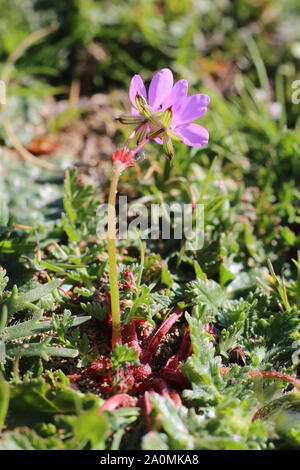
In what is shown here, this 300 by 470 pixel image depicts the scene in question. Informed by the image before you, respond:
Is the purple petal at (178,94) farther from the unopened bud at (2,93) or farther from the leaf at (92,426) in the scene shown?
the unopened bud at (2,93)

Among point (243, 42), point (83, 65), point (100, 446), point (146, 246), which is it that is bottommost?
point (100, 446)

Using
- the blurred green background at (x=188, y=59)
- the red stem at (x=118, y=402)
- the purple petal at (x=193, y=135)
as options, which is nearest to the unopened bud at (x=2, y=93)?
the blurred green background at (x=188, y=59)

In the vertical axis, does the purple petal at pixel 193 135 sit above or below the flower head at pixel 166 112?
below

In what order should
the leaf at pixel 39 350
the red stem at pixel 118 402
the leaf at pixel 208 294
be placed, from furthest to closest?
the leaf at pixel 208 294, the leaf at pixel 39 350, the red stem at pixel 118 402

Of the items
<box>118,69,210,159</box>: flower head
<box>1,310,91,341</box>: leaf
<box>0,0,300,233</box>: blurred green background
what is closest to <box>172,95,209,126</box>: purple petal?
<box>118,69,210,159</box>: flower head

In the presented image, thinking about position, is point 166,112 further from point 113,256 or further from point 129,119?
point 113,256

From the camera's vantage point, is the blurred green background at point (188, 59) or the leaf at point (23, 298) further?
the blurred green background at point (188, 59)

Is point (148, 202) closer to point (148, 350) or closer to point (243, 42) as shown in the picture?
point (148, 350)

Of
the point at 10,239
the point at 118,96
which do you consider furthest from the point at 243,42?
the point at 10,239
